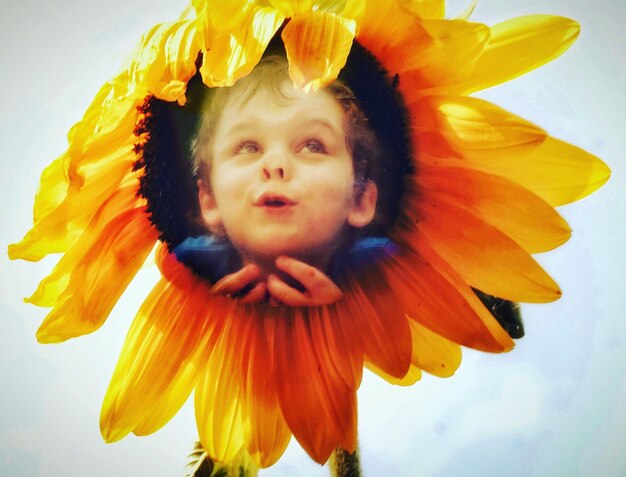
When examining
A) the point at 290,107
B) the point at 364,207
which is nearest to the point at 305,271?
the point at 364,207

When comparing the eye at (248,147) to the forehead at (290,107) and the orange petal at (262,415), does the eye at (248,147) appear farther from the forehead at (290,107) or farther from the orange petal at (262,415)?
the orange petal at (262,415)

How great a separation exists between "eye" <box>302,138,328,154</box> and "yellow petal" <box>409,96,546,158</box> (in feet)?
0.41

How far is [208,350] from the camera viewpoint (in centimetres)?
89

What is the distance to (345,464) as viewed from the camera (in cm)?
88

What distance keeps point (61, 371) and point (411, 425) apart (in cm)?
51

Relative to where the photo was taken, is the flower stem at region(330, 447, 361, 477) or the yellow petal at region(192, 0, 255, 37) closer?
the yellow petal at region(192, 0, 255, 37)

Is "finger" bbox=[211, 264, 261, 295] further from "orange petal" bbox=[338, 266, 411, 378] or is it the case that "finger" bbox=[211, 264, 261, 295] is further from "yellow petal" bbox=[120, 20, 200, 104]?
"yellow petal" bbox=[120, 20, 200, 104]

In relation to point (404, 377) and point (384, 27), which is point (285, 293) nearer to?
point (404, 377)

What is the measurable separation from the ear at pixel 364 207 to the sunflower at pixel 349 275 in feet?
0.13

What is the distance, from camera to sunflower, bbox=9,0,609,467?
0.78 meters

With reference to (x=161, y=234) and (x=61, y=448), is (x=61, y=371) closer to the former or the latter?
(x=61, y=448)

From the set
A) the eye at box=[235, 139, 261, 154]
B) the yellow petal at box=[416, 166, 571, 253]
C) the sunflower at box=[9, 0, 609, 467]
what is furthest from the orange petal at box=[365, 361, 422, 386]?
the eye at box=[235, 139, 261, 154]

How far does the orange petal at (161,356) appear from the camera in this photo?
879 mm

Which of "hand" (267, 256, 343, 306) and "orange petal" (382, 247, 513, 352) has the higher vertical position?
"orange petal" (382, 247, 513, 352)
